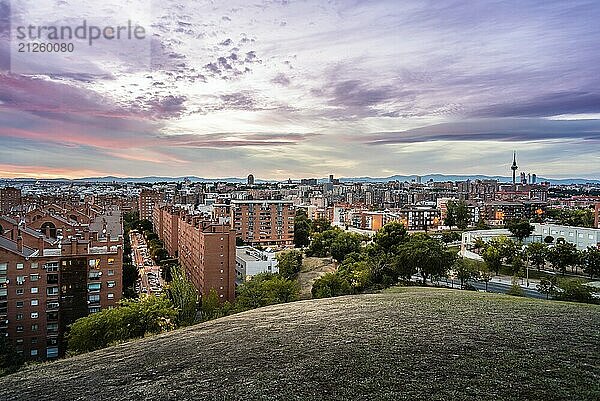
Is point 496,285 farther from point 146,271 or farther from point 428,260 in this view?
point 146,271

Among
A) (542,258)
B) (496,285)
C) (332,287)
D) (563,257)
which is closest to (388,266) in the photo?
(332,287)

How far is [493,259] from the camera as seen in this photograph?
1529 inches

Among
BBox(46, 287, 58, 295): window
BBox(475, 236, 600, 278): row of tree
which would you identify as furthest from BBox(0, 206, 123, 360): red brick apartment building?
BBox(475, 236, 600, 278): row of tree

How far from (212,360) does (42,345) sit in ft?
51.1

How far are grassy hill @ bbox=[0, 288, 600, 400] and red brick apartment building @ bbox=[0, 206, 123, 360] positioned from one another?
10.4 metres

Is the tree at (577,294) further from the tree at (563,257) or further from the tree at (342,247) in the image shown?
the tree at (342,247)

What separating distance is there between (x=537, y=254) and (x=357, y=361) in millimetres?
34271

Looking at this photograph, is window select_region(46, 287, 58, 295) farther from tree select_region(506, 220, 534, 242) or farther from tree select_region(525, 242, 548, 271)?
tree select_region(506, 220, 534, 242)

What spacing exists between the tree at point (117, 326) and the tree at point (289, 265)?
17.1 m

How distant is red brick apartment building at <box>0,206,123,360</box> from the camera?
2272 cm

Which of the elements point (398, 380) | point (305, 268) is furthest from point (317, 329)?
point (305, 268)

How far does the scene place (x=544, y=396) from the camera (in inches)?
330

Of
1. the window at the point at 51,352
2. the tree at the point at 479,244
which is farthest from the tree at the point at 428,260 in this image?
the window at the point at 51,352

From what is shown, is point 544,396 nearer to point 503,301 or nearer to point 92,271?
point 503,301
